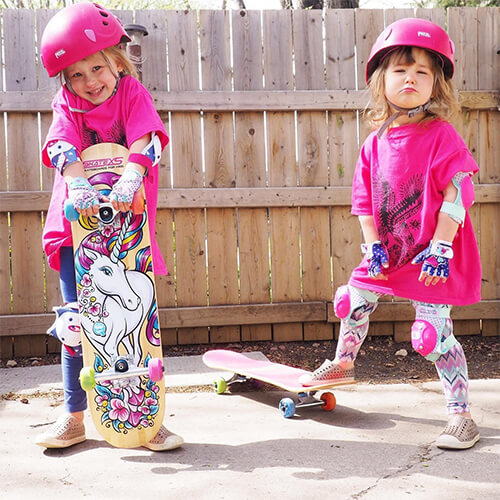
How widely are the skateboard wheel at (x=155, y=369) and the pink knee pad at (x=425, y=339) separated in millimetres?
960

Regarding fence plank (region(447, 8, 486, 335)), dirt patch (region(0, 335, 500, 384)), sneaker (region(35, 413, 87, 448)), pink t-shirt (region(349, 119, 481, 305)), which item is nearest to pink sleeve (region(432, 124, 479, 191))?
pink t-shirt (region(349, 119, 481, 305))

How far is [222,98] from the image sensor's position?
4.57m

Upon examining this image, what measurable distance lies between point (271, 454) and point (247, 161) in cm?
246

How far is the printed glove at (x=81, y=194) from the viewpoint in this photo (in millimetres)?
2463

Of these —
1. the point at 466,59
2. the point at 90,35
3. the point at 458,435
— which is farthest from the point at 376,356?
the point at 90,35

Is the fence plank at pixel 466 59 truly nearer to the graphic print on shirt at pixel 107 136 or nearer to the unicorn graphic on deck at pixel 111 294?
the graphic print on shirt at pixel 107 136

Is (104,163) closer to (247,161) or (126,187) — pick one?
(126,187)

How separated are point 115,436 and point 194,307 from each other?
6.92ft

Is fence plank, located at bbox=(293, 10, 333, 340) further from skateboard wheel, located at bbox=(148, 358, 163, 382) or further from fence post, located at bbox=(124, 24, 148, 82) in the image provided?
skateboard wheel, located at bbox=(148, 358, 163, 382)

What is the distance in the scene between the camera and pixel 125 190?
98.2 inches

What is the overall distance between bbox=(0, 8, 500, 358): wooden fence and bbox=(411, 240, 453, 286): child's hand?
6.89ft

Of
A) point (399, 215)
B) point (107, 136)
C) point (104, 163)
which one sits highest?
point (107, 136)

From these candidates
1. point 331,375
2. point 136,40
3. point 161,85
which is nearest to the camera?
point 331,375

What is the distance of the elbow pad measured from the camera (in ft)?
8.55
